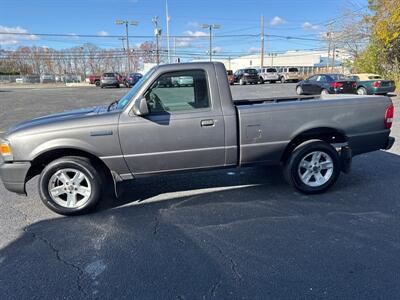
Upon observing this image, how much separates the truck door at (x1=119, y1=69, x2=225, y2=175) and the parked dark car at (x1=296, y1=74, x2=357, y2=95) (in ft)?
43.0

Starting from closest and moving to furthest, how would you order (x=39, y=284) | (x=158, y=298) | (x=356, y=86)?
(x=158, y=298)
(x=39, y=284)
(x=356, y=86)

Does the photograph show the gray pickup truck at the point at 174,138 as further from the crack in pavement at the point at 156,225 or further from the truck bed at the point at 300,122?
the crack in pavement at the point at 156,225

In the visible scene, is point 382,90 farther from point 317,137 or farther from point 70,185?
point 70,185

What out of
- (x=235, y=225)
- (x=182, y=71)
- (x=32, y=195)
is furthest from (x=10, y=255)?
(x=182, y=71)

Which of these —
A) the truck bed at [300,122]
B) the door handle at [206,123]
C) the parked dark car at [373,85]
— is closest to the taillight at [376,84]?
the parked dark car at [373,85]

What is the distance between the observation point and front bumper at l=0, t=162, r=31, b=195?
3598 mm

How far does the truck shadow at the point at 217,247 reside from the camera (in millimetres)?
2471

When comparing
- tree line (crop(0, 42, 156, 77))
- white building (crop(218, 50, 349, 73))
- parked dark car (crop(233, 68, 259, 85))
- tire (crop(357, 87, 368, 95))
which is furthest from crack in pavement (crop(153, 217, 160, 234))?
white building (crop(218, 50, 349, 73))

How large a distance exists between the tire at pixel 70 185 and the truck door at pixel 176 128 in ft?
1.66

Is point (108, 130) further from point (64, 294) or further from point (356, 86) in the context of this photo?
point (356, 86)

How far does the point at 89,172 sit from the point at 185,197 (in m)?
1.35

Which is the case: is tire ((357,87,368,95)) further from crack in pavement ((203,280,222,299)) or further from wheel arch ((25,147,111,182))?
crack in pavement ((203,280,222,299))

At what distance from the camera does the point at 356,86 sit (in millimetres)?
16578

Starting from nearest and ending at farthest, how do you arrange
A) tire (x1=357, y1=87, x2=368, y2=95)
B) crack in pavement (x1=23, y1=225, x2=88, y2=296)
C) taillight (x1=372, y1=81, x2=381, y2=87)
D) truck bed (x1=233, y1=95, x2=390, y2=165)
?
crack in pavement (x1=23, y1=225, x2=88, y2=296) < truck bed (x1=233, y1=95, x2=390, y2=165) < taillight (x1=372, y1=81, x2=381, y2=87) < tire (x1=357, y1=87, x2=368, y2=95)
